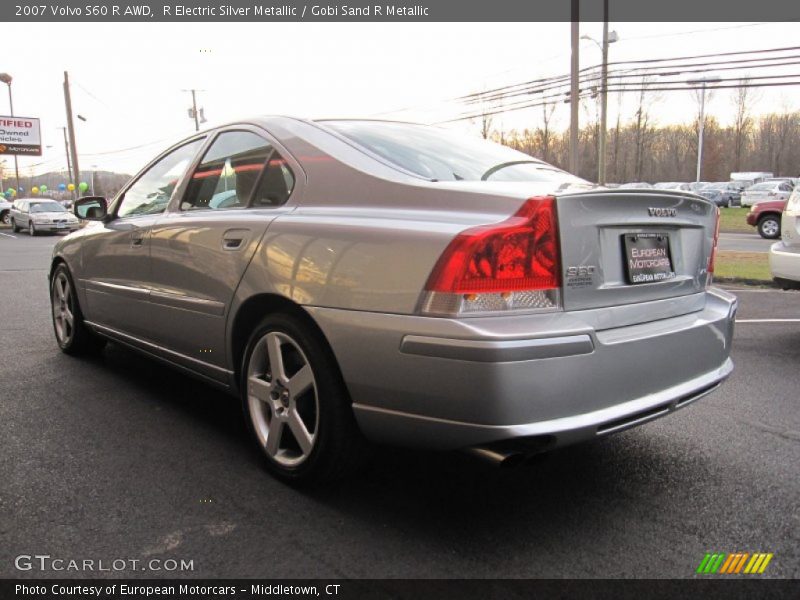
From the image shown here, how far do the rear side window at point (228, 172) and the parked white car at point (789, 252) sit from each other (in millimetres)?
4475

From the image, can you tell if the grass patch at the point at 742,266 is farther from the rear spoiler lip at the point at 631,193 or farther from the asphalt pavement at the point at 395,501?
the rear spoiler lip at the point at 631,193

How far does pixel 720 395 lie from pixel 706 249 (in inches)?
58.4

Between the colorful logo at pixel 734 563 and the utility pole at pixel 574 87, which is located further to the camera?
the utility pole at pixel 574 87

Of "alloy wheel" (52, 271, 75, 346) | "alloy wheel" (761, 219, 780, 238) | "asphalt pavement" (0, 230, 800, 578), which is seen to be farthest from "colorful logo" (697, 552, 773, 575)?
"alloy wheel" (761, 219, 780, 238)

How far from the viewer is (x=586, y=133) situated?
4794 cm

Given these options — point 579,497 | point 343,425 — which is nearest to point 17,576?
point 343,425

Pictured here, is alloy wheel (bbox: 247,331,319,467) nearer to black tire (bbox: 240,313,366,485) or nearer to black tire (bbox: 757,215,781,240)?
black tire (bbox: 240,313,366,485)

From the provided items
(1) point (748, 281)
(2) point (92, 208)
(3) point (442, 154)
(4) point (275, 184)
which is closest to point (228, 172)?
(4) point (275, 184)

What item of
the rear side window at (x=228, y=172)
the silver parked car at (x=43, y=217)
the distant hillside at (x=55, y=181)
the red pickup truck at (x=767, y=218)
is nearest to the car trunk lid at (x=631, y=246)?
the rear side window at (x=228, y=172)

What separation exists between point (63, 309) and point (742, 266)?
10139 millimetres

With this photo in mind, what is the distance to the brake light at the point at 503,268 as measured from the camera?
2.12m

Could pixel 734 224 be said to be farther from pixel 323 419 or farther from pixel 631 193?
pixel 323 419

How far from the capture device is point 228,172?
11.1ft
